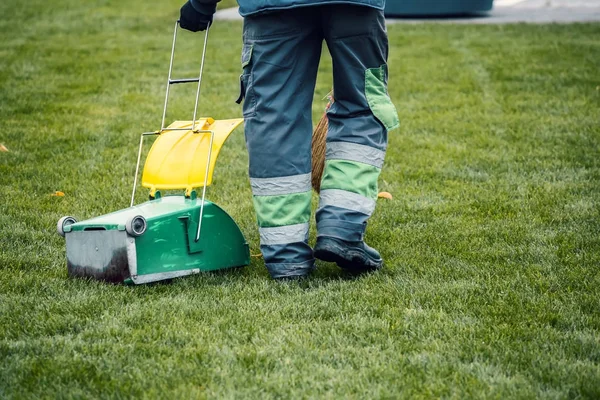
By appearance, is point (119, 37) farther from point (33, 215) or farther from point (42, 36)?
point (33, 215)

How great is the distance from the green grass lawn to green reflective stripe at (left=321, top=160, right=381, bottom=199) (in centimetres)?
38

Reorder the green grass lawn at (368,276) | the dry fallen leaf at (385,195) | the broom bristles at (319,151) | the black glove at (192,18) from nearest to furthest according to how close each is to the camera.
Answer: the green grass lawn at (368,276) → the black glove at (192,18) → the broom bristles at (319,151) → the dry fallen leaf at (385,195)

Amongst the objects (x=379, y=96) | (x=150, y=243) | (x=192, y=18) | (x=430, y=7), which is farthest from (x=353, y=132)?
(x=430, y=7)

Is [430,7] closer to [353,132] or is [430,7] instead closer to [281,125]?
[353,132]

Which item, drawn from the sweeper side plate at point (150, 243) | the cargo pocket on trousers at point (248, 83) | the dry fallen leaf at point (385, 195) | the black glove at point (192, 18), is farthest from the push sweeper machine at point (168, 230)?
the dry fallen leaf at point (385, 195)

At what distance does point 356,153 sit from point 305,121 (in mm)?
254

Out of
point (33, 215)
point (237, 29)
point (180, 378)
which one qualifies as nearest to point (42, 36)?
point (237, 29)

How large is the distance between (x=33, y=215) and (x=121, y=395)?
2286 mm

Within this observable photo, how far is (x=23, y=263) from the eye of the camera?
402 centimetres

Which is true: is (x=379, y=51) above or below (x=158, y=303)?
above

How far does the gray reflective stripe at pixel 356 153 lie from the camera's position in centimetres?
378

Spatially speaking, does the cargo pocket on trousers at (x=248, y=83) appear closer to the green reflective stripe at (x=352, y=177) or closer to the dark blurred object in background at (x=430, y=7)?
the green reflective stripe at (x=352, y=177)

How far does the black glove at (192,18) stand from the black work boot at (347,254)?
1.08m

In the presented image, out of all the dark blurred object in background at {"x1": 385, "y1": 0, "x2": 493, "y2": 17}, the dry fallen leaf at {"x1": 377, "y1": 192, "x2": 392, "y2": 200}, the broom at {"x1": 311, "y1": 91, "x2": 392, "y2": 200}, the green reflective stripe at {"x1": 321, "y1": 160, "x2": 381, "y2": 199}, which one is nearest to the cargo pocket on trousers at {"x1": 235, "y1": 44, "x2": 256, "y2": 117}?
the green reflective stripe at {"x1": 321, "y1": 160, "x2": 381, "y2": 199}
